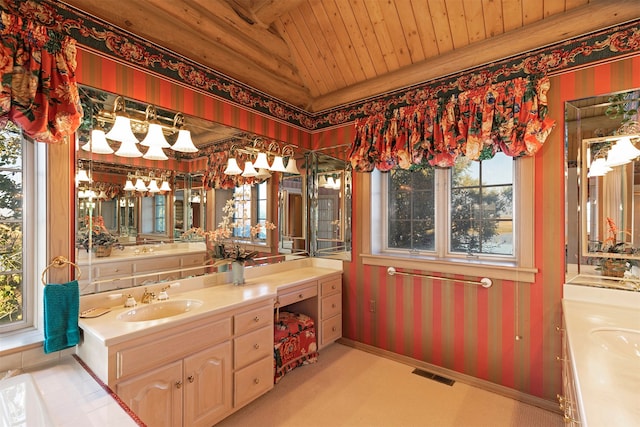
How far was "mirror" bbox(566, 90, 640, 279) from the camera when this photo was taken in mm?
1832

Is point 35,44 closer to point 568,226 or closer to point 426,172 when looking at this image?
point 426,172

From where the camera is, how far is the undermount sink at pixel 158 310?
175 centimetres

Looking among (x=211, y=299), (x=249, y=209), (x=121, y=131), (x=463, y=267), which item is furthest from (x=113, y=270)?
(x=463, y=267)

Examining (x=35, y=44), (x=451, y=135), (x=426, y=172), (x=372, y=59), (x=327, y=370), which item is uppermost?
(x=372, y=59)

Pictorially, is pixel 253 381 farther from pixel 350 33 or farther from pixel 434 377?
pixel 350 33

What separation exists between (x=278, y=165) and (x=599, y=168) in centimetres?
251

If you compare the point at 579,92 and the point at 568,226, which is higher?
the point at 579,92

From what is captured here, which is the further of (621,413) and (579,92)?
(579,92)

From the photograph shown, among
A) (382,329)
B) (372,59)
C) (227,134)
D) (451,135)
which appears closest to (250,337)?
(382,329)

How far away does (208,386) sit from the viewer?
1746 mm

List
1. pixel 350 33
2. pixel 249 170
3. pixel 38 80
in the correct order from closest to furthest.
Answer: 1. pixel 38 80
2. pixel 350 33
3. pixel 249 170

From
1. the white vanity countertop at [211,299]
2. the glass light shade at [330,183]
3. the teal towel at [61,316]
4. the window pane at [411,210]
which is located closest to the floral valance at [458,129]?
the window pane at [411,210]

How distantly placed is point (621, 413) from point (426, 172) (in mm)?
2185

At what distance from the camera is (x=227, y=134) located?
2471 mm
